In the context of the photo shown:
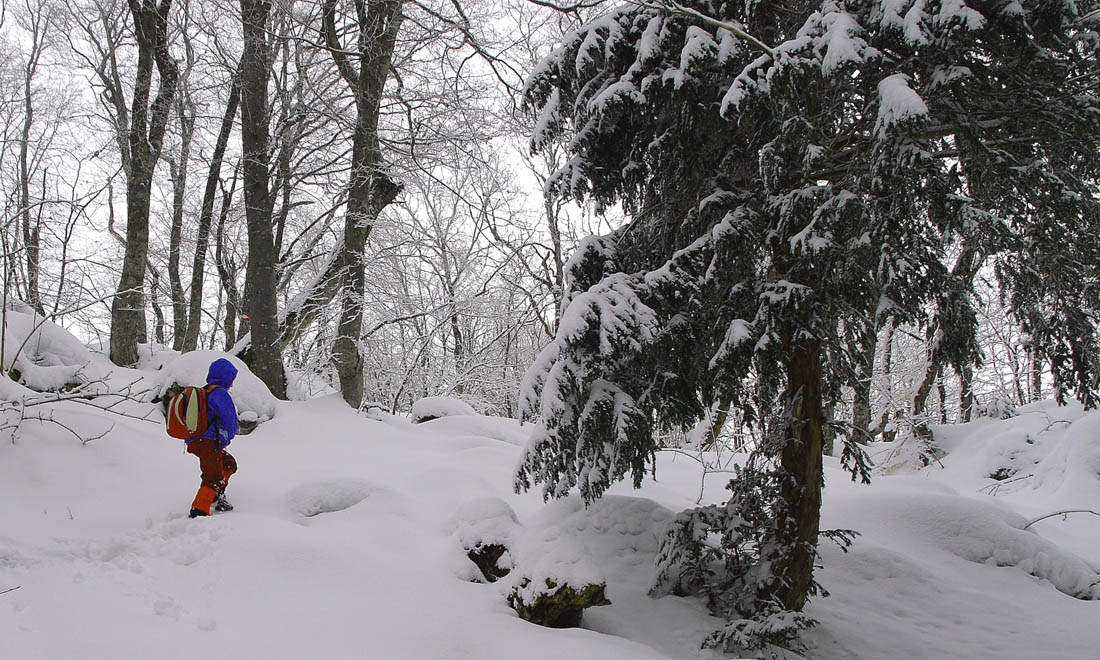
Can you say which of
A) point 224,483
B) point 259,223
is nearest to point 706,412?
point 224,483

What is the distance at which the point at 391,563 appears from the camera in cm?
464

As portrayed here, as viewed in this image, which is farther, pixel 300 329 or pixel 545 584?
pixel 300 329

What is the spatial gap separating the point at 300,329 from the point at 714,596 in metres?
8.02

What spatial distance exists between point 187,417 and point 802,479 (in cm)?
502

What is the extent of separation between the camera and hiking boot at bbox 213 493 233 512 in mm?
5219

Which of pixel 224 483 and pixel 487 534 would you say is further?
pixel 224 483

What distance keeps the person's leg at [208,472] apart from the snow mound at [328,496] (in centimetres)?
61

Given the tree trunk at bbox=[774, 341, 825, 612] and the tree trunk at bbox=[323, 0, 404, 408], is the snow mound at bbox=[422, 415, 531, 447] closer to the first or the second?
the tree trunk at bbox=[323, 0, 404, 408]

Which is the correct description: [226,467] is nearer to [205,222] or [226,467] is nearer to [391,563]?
[391,563]

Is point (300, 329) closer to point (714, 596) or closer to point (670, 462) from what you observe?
point (670, 462)

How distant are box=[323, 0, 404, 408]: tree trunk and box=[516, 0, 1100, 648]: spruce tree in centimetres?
523

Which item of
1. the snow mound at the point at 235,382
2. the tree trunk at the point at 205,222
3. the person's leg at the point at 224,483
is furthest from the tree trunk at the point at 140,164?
the person's leg at the point at 224,483

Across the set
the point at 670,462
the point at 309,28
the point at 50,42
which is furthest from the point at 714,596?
the point at 50,42

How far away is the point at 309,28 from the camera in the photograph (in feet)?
29.5
